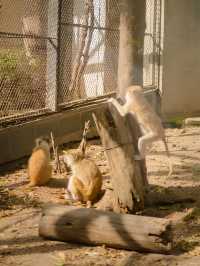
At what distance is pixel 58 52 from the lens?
34.6 ft

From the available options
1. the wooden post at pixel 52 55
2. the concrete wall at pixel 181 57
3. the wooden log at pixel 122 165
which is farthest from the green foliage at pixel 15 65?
the concrete wall at pixel 181 57

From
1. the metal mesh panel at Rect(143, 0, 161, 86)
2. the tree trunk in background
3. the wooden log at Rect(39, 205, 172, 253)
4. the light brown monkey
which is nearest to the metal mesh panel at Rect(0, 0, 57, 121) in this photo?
the light brown monkey

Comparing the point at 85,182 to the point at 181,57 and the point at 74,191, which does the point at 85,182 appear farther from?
the point at 181,57

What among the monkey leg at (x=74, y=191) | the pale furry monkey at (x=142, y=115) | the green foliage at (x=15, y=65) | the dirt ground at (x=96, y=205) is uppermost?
the green foliage at (x=15, y=65)

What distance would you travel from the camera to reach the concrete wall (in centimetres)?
1471

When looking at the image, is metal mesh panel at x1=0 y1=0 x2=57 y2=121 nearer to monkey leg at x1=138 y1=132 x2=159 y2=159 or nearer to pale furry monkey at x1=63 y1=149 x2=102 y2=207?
pale furry monkey at x1=63 y1=149 x2=102 y2=207

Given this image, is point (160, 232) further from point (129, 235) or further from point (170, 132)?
point (170, 132)

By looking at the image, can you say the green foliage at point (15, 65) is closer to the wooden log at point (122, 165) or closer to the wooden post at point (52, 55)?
the wooden post at point (52, 55)

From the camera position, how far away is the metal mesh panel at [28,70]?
1002 centimetres

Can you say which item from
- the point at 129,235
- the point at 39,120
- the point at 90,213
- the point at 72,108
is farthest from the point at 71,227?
the point at 72,108

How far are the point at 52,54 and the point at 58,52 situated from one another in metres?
0.11

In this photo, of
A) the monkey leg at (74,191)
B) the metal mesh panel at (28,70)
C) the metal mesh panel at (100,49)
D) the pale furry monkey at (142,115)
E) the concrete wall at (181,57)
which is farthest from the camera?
the concrete wall at (181,57)

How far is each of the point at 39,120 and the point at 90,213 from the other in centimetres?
442

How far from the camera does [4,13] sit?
43.3 feet
